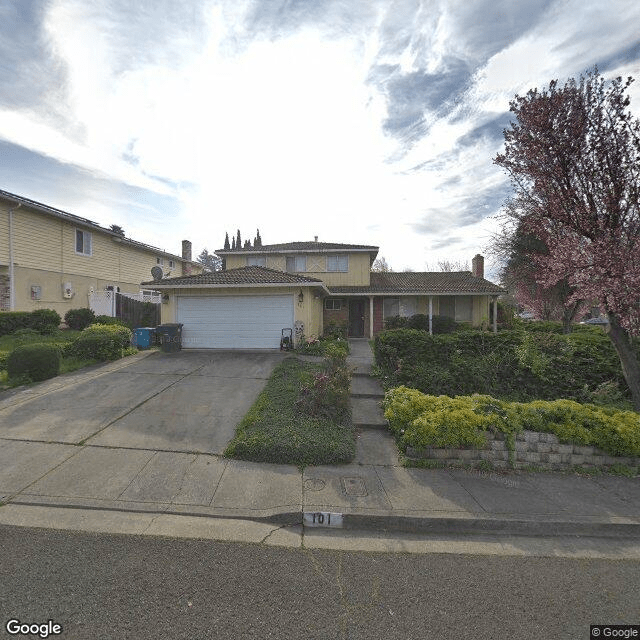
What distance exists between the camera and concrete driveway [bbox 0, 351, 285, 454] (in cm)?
529

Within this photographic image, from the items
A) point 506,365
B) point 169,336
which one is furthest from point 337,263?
point 506,365

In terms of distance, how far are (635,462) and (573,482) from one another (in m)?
1.23

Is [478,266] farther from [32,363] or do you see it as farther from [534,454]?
[32,363]

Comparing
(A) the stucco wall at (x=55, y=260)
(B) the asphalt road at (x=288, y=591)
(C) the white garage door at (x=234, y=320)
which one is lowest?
(B) the asphalt road at (x=288, y=591)

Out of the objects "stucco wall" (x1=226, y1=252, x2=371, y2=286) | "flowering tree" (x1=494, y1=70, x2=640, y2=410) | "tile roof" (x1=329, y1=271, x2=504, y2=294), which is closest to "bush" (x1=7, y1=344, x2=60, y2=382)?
"flowering tree" (x1=494, y1=70, x2=640, y2=410)

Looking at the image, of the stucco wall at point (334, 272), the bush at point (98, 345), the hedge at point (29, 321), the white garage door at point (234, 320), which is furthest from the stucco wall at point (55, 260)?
the stucco wall at point (334, 272)

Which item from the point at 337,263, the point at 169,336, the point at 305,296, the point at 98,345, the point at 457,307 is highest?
the point at 337,263

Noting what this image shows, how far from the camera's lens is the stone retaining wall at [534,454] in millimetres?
4859

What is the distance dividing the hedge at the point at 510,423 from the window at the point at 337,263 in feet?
49.1

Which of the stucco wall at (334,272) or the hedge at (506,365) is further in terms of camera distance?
the stucco wall at (334,272)

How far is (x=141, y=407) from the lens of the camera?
21.3 feet

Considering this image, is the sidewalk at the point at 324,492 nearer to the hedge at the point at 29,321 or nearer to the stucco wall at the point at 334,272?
the hedge at the point at 29,321

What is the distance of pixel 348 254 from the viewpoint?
19609 millimetres

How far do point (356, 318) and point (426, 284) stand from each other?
4.56m
